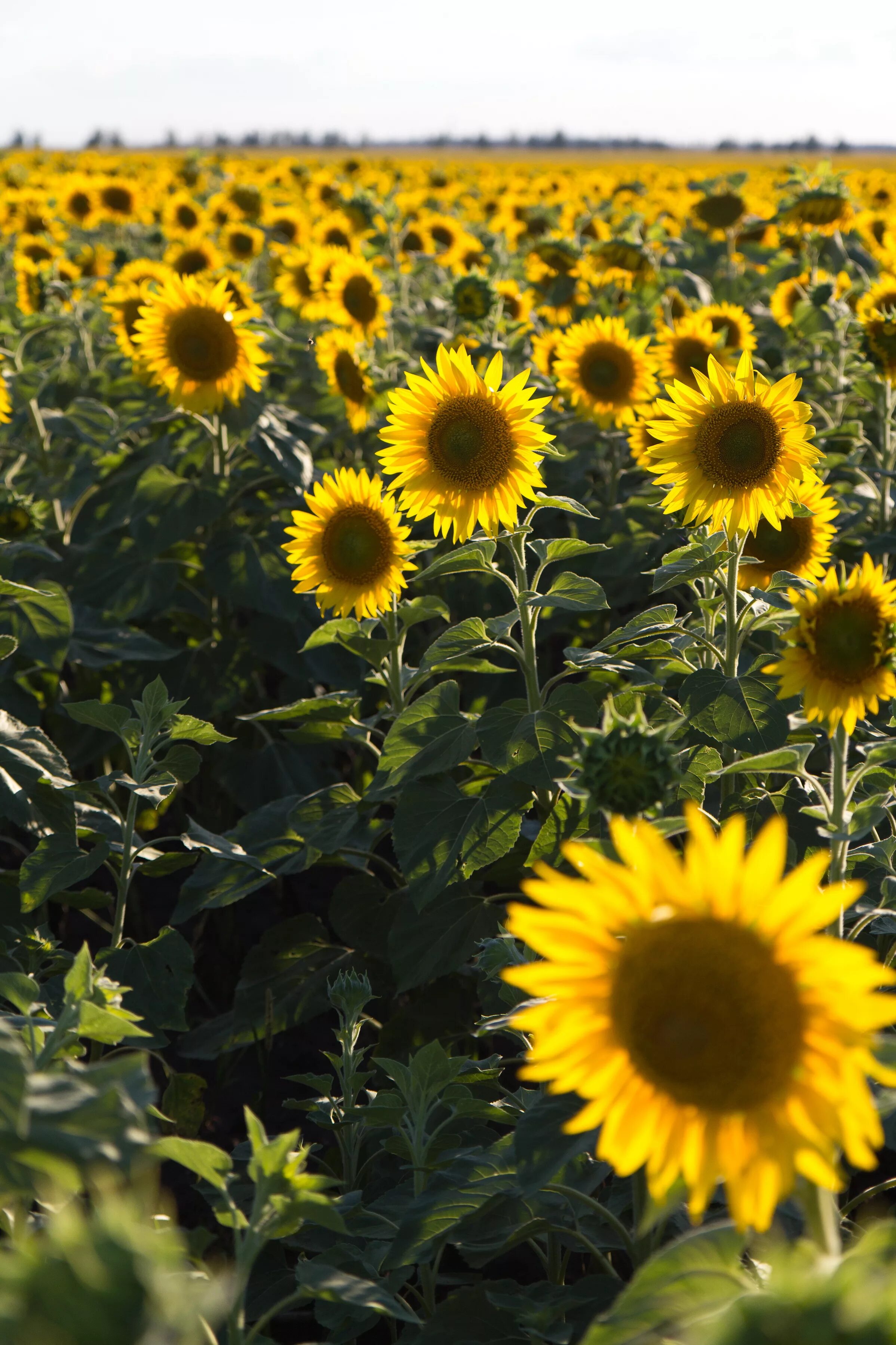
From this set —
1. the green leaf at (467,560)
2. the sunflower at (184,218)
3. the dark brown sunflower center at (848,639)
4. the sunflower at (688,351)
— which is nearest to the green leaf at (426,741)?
the green leaf at (467,560)

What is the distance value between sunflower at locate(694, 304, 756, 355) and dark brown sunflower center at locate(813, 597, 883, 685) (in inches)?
136

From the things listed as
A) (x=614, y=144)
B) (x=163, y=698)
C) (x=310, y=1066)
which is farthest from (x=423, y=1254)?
(x=614, y=144)

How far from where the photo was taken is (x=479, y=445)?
2848mm

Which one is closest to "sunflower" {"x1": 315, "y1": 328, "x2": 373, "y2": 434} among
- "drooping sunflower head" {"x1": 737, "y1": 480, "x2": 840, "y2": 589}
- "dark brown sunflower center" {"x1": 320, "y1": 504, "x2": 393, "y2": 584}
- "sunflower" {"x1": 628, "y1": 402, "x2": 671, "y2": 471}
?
"sunflower" {"x1": 628, "y1": 402, "x2": 671, "y2": 471}

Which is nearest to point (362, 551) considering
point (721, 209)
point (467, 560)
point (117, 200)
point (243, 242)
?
point (467, 560)

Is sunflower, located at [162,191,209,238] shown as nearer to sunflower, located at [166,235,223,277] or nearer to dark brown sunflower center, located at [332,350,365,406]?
sunflower, located at [166,235,223,277]

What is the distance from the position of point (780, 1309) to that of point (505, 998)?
1.23 meters

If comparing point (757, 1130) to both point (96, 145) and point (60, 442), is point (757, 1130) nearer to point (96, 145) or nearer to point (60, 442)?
point (60, 442)

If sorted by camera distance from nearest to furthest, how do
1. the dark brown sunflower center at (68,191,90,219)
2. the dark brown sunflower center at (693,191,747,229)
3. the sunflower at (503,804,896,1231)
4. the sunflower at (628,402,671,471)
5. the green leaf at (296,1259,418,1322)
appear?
the sunflower at (503,804,896,1231) → the green leaf at (296,1259,418,1322) → the sunflower at (628,402,671,471) → the dark brown sunflower center at (693,191,747,229) → the dark brown sunflower center at (68,191,90,219)

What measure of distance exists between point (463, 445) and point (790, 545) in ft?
2.69

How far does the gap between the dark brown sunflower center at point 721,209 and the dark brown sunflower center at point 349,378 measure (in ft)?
12.9

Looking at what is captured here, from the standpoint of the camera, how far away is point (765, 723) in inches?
91.1

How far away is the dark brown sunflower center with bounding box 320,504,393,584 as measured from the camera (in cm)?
304

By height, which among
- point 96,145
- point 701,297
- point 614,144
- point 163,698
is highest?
point 614,144
